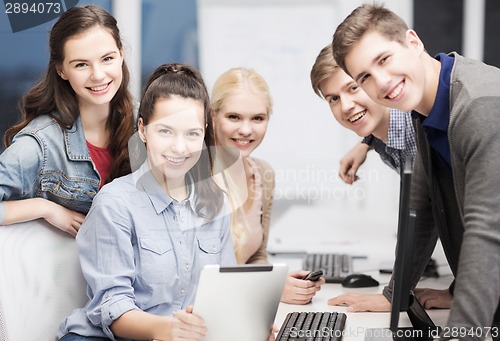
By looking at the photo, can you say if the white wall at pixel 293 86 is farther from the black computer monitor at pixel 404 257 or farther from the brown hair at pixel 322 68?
the black computer monitor at pixel 404 257

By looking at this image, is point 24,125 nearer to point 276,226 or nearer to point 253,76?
point 253,76

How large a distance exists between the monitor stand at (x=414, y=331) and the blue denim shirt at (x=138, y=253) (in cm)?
39

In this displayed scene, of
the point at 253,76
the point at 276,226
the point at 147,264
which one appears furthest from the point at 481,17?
the point at 147,264

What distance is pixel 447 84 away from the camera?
142cm

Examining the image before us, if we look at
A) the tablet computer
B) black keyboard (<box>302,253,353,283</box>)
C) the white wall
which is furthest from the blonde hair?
the tablet computer

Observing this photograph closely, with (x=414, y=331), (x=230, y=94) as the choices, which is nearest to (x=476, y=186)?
(x=414, y=331)

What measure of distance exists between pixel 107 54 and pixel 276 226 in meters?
0.73

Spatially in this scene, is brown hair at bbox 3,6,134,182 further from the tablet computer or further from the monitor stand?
the monitor stand

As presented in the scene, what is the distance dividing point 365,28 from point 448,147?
298mm

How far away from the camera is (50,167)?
5.88 ft

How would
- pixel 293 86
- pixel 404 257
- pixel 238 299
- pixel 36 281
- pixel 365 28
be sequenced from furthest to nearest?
pixel 293 86, pixel 36 281, pixel 365 28, pixel 238 299, pixel 404 257

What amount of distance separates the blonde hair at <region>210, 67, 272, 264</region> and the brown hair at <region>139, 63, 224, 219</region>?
6cm

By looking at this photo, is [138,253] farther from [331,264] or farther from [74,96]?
[331,264]

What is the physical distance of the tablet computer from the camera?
1316 millimetres
